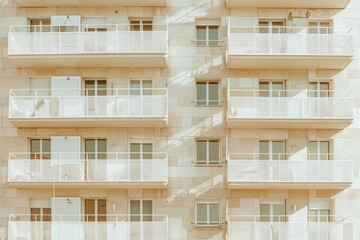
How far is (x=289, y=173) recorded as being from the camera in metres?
23.4

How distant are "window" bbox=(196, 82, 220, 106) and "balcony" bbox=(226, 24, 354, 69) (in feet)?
4.36

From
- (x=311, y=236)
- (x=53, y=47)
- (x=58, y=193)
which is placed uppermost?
(x=53, y=47)

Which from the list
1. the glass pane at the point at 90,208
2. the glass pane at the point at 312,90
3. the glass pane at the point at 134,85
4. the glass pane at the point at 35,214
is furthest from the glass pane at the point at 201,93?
the glass pane at the point at 35,214

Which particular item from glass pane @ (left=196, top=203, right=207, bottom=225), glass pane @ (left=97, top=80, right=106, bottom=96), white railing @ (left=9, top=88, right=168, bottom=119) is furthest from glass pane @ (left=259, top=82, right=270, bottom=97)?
glass pane @ (left=97, top=80, right=106, bottom=96)

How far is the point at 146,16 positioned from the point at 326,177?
33.1 ft

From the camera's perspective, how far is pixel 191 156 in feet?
80.2

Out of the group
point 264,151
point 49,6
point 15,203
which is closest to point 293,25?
point 264,151

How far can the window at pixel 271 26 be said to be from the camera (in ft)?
82.3

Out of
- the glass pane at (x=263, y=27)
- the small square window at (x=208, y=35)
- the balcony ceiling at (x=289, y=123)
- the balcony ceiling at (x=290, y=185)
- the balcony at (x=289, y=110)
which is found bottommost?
the balcony ceiling at (x=290, y=185)

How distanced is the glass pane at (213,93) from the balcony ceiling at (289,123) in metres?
1.36

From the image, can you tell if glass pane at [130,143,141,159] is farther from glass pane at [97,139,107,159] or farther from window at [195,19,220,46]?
window at [195,19,220,46]

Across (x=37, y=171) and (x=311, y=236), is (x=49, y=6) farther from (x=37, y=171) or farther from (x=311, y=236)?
(x=311, y=236)

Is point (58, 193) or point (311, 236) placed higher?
point (58, 193)

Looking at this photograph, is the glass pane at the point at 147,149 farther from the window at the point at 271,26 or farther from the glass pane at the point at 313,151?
the window at the point at 271,26
